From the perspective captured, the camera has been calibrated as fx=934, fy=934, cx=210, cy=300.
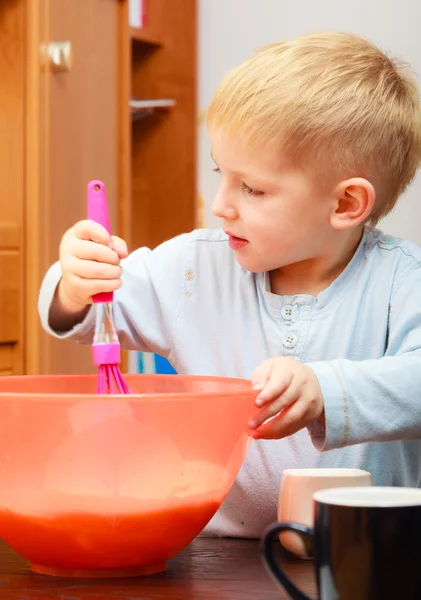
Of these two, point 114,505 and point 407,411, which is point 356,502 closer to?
point 114,505

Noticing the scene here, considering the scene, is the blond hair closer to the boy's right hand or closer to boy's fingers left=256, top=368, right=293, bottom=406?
the boy's right hand

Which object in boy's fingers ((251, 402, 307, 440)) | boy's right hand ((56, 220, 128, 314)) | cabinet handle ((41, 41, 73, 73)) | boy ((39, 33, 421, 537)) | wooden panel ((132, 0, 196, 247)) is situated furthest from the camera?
wooden panel ((132, 0, 196, 247))

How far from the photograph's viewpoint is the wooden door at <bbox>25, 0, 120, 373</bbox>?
2096 mm

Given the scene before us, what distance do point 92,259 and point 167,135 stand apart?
7.41 ft

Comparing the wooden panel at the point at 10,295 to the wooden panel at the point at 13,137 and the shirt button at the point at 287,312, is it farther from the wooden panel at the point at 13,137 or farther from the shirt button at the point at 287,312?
the shirt button at the point at 287,312

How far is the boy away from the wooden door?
1.14 metres

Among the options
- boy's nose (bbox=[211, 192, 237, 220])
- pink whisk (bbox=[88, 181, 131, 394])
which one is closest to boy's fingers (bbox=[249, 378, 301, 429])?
pink whisk (bbox=[88, 181, 131, 394])

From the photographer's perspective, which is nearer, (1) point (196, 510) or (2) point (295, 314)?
(1) point (196, 510)

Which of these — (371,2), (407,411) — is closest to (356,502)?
(407,411)

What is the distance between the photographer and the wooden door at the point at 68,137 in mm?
2096

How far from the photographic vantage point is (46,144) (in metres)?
2.13

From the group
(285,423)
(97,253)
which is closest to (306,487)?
(285,423)

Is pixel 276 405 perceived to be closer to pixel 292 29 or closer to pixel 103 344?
pixel 103 344

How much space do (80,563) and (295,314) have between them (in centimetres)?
41
